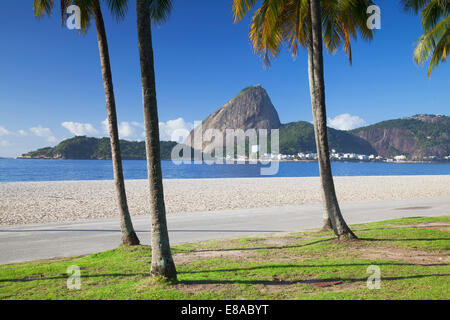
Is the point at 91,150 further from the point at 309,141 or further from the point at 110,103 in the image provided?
the point at 110,103

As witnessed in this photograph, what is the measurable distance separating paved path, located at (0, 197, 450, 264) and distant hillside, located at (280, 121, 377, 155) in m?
142

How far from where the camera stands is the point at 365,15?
8.41 meters

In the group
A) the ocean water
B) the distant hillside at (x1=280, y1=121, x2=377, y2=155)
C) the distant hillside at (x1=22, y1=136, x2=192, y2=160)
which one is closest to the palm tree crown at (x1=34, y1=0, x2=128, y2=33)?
the ocean water

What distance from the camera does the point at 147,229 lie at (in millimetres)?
9953

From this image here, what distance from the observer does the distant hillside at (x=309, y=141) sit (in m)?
153

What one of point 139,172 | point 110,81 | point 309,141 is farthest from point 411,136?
point 110,81

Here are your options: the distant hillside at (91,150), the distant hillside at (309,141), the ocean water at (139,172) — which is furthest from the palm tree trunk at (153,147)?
the distant hillside at (309,141)

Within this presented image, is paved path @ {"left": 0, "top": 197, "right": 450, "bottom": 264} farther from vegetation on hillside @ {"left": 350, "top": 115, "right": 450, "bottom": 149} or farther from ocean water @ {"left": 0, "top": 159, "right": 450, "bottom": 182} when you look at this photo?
vegetation on hillside @ {"left": 350, "top": 115, "right": 450, "bottom": 149}

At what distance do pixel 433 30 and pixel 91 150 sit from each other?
497 ft

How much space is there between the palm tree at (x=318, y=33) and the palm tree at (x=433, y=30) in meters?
3.81

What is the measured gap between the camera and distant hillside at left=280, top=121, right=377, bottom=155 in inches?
6014
